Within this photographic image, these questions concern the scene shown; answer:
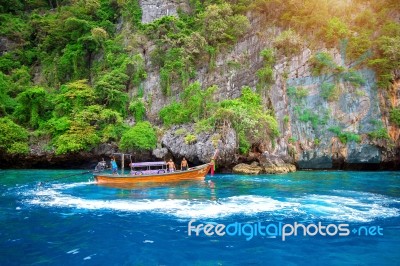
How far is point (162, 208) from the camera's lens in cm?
1322

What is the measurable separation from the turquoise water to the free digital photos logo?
0.14 metres

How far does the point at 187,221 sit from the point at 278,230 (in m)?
3.18

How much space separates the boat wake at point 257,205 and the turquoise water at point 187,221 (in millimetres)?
41

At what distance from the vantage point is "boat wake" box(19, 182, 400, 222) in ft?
38.9

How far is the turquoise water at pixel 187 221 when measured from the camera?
8.12m

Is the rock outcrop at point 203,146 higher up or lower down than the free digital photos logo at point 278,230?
higher up

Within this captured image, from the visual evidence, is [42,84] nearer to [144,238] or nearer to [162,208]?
[162,208]

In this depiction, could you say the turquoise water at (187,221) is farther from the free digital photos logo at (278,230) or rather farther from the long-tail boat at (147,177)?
the long-tail boat at (147,177)

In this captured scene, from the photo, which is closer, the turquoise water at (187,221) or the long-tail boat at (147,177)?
the turquoise water at (187,221)

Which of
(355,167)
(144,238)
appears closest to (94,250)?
(144,238)

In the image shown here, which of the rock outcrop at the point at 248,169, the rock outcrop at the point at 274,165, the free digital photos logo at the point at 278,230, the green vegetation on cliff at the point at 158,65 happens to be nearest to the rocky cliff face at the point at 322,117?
the green vegetation on cliff at the point at 158,65

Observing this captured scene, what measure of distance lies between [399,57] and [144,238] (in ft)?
94.2

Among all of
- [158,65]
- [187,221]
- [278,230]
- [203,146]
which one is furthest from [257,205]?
[158,65]

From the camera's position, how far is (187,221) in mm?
11109
